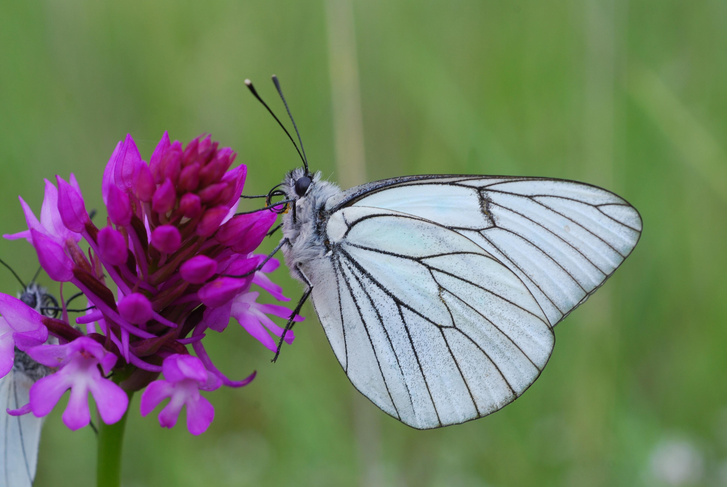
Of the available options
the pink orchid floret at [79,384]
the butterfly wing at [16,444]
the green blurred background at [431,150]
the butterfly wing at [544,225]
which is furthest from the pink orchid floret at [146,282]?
the green blurred background at [431,150]

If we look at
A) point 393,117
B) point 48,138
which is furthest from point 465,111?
point 48,138

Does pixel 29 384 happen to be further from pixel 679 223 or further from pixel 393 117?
pixel 679 223

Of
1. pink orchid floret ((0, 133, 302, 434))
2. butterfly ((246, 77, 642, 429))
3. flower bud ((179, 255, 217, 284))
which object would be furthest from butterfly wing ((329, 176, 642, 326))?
flower bud ((179, 255, 217, 284))

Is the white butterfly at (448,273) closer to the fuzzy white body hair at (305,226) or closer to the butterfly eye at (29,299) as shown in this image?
the fuzzy white body hair at (305,226)

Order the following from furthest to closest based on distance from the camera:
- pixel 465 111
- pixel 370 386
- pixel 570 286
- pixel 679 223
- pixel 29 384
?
1. pixel 679 223
2. pixel 465 111
3. pixel 570 286
4. pixel 370 386
5. pixel 29 384

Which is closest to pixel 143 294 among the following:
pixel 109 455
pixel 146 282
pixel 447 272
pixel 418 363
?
pixel 146 282

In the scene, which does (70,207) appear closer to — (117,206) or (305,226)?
(117,206)
